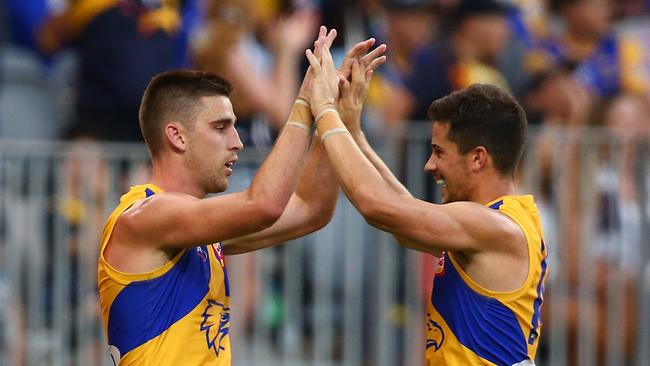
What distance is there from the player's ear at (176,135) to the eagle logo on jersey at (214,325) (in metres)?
0.80

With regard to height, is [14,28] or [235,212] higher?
[14,28]

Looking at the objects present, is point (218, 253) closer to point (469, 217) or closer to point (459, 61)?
point (469, 217)

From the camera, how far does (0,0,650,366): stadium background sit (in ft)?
30.9

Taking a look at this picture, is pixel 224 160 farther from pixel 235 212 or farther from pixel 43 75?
pixel 43 75

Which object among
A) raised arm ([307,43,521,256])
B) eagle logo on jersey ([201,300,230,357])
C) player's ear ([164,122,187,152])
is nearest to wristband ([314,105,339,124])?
raised arm ([307,43,521,256])

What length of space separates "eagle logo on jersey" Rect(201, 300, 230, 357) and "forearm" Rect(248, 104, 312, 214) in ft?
2.25

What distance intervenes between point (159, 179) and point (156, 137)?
8.5 inches

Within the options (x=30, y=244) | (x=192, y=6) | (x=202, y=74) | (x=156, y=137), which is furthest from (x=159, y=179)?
(x=192, y=6)

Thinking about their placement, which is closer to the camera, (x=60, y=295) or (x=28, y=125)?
(x=60, y=295)

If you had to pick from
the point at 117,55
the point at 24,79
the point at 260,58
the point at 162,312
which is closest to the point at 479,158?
the point at 162,312

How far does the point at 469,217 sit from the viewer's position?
573 centimetres

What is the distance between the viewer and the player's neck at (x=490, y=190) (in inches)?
239

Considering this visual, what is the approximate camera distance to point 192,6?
10859 millimetres


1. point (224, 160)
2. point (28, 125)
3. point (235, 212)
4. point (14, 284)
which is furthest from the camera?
point (28, 125)
